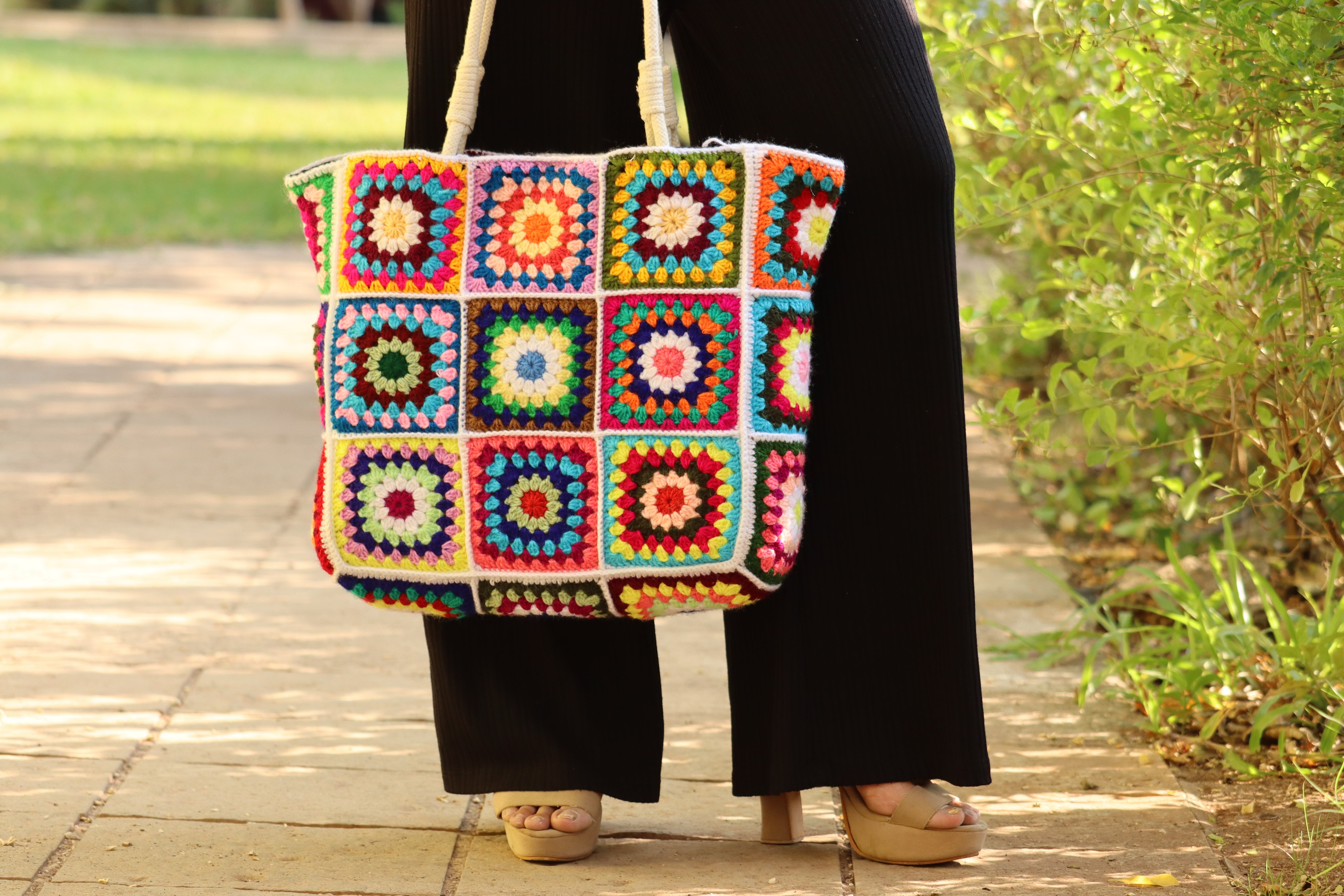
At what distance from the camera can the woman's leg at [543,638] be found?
1846mm

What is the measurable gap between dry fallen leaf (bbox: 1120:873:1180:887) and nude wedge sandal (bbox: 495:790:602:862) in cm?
65

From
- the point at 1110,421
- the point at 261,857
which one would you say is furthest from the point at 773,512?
the point at 1110,421

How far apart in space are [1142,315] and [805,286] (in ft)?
3.00

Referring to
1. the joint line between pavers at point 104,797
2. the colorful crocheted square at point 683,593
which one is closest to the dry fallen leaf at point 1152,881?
the colorful crocheted square at point 683,593

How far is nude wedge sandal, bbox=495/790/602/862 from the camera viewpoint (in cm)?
193

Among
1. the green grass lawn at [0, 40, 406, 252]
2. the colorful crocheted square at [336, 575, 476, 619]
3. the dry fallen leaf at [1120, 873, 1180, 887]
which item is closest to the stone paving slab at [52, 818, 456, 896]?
the colorful crocheted square at [336, 575, 476, 619]

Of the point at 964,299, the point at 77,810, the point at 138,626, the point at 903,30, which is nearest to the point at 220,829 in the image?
the point at 77,810

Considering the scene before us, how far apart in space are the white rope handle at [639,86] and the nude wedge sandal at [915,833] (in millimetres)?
827

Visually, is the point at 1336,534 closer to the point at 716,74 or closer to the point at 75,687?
the point at 716,74

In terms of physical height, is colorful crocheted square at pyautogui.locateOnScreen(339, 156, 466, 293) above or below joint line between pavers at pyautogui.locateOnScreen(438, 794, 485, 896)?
above

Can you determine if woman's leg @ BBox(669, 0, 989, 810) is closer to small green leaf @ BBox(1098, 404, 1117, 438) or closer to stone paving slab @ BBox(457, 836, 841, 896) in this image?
stone paving slab @ BBox(457, 836, 841, 896)

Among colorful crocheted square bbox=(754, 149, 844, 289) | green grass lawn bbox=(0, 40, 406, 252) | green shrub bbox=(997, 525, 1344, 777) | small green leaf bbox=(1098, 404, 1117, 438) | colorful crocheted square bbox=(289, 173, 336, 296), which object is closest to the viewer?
colorful crocheted square bbox=(754, 149, 844, 289)

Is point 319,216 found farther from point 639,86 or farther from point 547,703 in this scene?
point 547,703

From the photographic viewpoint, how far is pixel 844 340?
5.98ft
